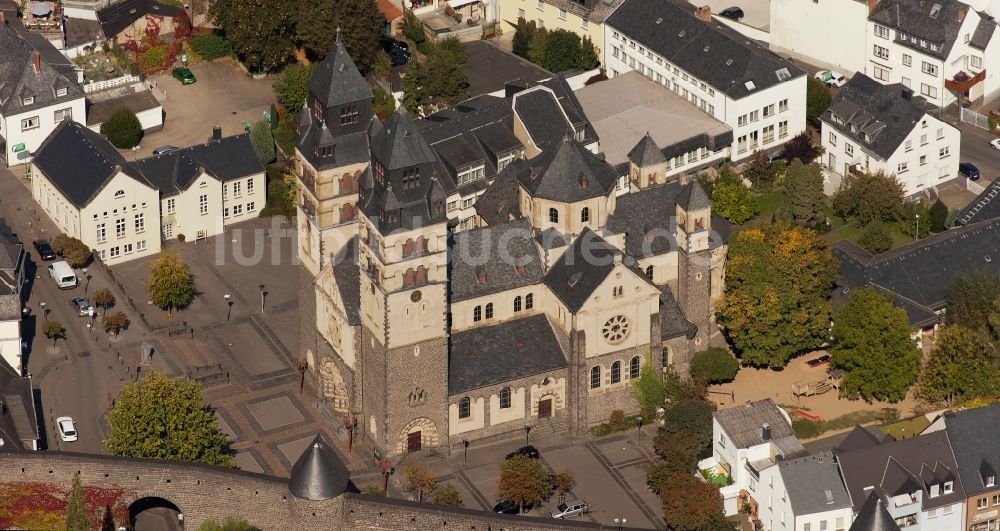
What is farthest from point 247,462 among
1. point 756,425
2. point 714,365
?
point 756,425

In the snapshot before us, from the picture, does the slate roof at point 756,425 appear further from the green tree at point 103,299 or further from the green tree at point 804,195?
the green tree at point 103,299

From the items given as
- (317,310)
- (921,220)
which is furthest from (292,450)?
(921,220)

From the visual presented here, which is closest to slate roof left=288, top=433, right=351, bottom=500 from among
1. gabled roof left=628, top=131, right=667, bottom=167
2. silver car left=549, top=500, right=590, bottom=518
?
silver car left=549, top=500, right=590, bottom=518

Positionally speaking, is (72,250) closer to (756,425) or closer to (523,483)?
(523,483)

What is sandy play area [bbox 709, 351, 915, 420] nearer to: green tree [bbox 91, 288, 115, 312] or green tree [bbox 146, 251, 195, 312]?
green tree [bbox 146, 251, 195, 312]

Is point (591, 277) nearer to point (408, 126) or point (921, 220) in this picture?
point (408, 126)

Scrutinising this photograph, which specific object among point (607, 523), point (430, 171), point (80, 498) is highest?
point (430, 171)
